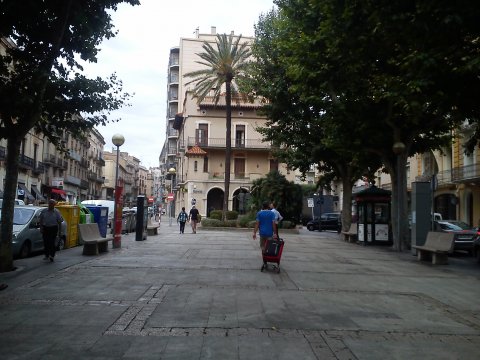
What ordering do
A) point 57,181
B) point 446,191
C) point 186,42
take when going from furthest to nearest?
point 186,42 → point 57,181 → point 446,191

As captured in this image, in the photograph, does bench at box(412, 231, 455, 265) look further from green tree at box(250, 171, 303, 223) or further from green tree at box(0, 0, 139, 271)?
green tree at box(250, 171, 303, 223)

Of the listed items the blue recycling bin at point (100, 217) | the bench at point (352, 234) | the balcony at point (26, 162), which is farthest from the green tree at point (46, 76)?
the balcony at point (26, 162)

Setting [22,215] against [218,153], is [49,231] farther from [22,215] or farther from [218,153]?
[218,153]

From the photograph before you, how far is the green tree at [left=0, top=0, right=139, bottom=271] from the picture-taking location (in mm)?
11117

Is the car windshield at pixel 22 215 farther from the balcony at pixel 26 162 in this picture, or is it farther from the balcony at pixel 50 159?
the balcony at pixel 50 159

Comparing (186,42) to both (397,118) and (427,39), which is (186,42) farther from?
(427,39)

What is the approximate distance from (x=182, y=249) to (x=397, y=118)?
10.3m

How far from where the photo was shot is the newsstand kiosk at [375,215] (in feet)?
77.7

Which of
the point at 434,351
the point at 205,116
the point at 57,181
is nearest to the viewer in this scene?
the point at 434,351

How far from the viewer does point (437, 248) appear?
1583 cm

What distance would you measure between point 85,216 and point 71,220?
1.70 meters

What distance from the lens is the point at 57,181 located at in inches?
Result: 2105

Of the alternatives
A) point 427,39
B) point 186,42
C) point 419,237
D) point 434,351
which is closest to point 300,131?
point 419,237

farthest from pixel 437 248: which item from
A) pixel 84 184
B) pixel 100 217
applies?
pixel 84 184
